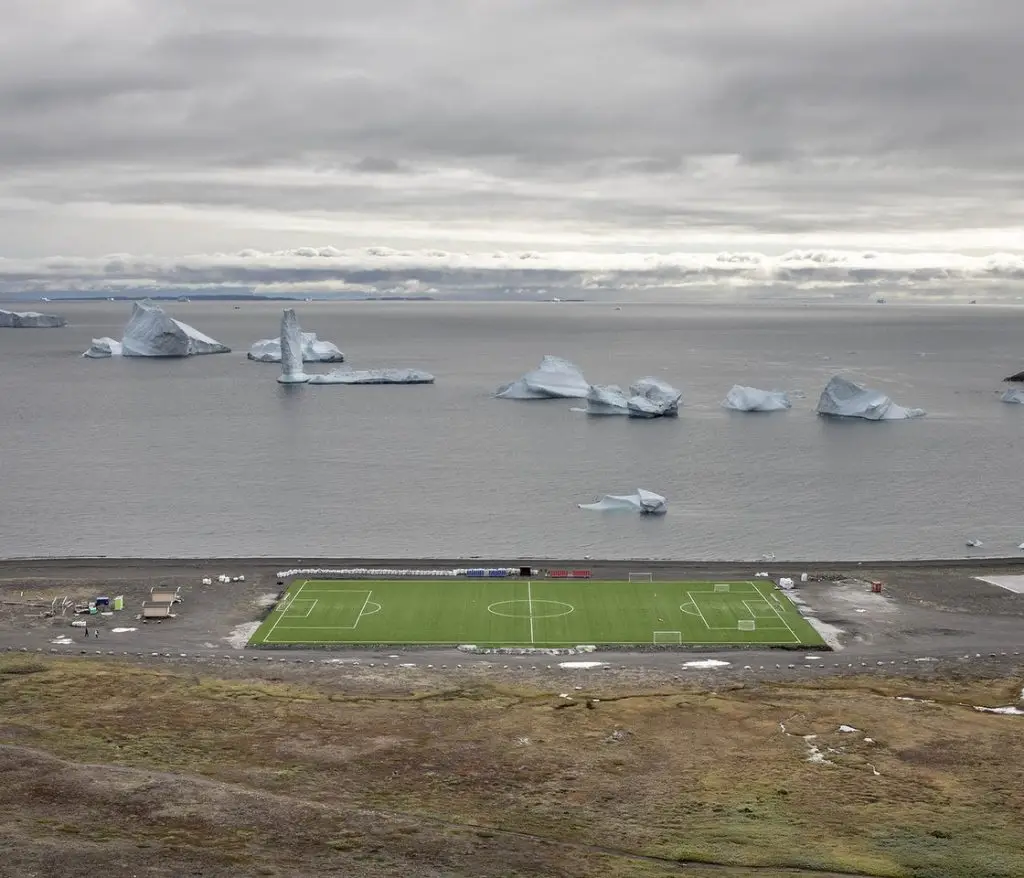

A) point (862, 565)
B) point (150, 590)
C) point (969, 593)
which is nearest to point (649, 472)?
point (862, 565)

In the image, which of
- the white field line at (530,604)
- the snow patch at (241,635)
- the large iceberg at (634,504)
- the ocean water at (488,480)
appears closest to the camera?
the snow patch at (241,635)

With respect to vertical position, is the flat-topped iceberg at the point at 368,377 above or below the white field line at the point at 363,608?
below

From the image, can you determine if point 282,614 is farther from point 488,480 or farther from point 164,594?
point 488,480

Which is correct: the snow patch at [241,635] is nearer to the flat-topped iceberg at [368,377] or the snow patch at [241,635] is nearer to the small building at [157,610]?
the small building at [157,610]

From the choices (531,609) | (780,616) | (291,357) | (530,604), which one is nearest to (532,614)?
(531,609)

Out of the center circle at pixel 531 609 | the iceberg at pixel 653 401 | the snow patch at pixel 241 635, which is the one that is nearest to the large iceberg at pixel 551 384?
the iceberg at pixel 653 401

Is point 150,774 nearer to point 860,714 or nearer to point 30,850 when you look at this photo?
point 30,850
